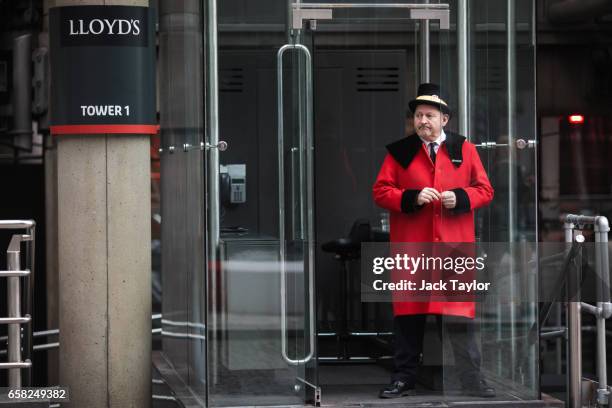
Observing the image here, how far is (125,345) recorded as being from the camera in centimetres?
902

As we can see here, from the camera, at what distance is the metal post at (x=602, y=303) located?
8555 millimetres

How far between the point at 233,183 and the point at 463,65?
1609 millimetres

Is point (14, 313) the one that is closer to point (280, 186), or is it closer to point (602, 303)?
point (280, 186)

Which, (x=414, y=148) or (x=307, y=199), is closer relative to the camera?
(x=307, y=199)

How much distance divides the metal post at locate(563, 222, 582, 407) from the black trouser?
0.61 metres

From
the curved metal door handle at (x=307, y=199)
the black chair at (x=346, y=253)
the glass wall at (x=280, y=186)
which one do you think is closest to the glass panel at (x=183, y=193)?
the glass wall at (x=280, y=186)

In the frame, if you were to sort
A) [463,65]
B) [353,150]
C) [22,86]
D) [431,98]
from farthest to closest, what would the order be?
1. [22,86]
2. [353,150]
3. [463,65]
4. [431,98]

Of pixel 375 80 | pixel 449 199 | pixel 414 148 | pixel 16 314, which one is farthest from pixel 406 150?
pixel 16 314

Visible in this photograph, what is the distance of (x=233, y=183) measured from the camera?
863 cm

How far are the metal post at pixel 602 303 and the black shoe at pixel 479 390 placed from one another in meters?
0.65

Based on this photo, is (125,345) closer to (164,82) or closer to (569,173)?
(164,82)

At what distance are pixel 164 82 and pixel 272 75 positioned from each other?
5.89 feet

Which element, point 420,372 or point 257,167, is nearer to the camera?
point 257,167

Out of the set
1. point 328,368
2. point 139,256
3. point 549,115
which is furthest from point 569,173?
point 139,256
